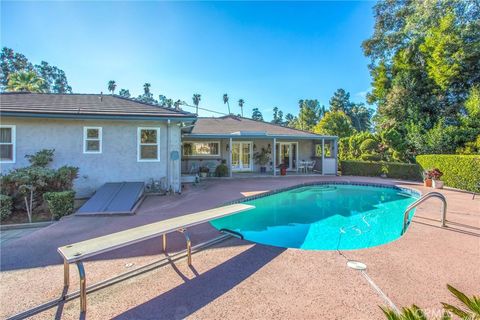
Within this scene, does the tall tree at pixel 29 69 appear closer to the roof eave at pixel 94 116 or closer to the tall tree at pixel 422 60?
the roof eave at pixel 94 116

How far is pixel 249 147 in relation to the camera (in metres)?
18.6

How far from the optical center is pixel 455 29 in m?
16.6

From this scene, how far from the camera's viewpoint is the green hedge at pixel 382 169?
15469mm

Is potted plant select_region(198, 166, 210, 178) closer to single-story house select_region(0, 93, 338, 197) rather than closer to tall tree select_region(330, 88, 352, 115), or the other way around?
single-story house select_region(0, 93, 338, 197)

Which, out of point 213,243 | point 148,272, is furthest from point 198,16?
point 148,272

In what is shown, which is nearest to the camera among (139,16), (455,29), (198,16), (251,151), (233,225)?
(233,225)

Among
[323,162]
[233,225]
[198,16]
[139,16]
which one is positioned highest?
[198,16]

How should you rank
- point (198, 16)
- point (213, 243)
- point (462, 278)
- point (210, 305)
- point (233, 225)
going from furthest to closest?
point (198, 16) < point (233, 225) < point (213, 243) < point (462, 278) < point (210, 305)

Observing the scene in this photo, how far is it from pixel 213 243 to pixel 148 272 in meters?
1.43

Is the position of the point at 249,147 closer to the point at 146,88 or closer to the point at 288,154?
the point at 288,154

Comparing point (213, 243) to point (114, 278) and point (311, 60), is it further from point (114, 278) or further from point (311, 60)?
point (311, 60)

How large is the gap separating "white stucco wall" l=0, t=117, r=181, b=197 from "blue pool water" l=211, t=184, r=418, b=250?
444cm

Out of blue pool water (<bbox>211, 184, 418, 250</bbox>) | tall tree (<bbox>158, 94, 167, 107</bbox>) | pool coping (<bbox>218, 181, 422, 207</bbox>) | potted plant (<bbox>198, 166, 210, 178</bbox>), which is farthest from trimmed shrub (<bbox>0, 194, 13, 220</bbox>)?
tall tree (<bbox>158, 94, 167, 107</bbox>)

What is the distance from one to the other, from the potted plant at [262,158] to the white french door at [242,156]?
1.76ft
